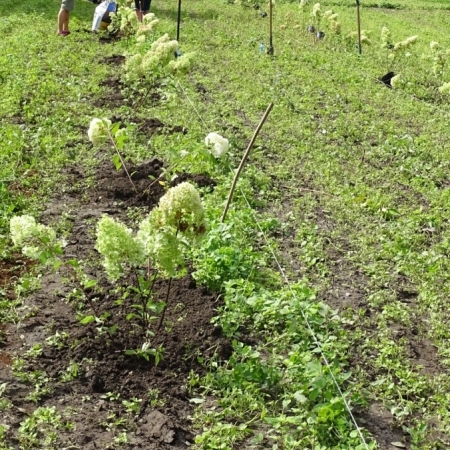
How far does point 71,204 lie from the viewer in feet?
16.8

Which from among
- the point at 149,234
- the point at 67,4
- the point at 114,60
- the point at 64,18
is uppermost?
the point at 67,4

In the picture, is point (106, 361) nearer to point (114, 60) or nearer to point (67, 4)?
point (114, 60)

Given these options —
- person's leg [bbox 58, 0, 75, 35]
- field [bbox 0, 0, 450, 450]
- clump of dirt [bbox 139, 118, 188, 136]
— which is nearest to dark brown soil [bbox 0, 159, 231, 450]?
field [bbox 0, 0, 450, 450]

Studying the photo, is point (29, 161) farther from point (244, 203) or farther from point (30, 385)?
point (30, 385)

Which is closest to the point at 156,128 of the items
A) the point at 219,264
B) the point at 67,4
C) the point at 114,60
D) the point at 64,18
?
the point at 219,264

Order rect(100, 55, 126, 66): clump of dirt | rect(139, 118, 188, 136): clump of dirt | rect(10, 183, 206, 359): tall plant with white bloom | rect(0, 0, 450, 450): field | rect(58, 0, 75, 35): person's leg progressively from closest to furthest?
rect(10, 183, 206, 359): tall plant with white bloom, rect(0, 0, 450, 450): field, rect(139, 118, 188, 136): clump of dirt, rect(100, 55, 126, 66): clump of dirt, rect(58, 0, 75, 35): person's leg

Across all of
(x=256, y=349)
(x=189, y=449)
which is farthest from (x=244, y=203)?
(x=189, y=449)

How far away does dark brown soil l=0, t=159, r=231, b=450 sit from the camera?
2.94 meters

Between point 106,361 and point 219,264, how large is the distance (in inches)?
42.2

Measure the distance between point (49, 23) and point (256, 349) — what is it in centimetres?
1023

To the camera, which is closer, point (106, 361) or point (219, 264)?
point (106, 361)

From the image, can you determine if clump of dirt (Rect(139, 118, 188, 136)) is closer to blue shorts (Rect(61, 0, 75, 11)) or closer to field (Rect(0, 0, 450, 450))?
field (Rect(0, 0, 450, 450))

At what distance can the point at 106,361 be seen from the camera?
331cm

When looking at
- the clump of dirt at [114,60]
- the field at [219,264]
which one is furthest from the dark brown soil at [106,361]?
the clump of dirt at [114,60]
